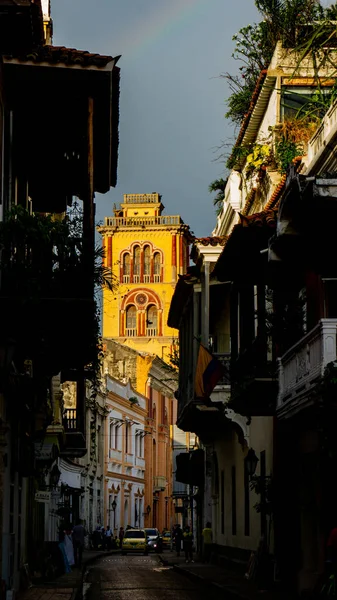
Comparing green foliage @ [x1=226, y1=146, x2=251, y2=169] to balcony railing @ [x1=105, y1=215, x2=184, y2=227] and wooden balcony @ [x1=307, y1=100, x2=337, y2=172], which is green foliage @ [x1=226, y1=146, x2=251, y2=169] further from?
balcony railing @ [x1=105, y1=215, x2=184, y2=227]

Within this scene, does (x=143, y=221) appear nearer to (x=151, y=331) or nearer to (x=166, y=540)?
(x=151, y=331)

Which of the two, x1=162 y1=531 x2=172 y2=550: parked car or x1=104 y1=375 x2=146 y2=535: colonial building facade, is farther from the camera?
x1=162 y1=531 x2=172 y2=550: parked car

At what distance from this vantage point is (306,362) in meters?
16.3

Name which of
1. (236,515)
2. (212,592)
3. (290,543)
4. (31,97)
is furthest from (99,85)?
(236,515)

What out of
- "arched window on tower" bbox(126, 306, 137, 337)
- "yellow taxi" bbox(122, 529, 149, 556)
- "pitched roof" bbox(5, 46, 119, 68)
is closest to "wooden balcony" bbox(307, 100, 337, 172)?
"pitched roof" bbox(5, 46, 119, 68)

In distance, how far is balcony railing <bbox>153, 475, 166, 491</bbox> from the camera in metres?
83.9

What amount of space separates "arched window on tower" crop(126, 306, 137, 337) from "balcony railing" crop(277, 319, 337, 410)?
267 feet

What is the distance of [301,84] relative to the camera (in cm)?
2830

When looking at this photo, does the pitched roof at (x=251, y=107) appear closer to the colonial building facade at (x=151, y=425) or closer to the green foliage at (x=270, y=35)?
the green foliage at (x=270, y=35)

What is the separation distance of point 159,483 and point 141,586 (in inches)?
2373

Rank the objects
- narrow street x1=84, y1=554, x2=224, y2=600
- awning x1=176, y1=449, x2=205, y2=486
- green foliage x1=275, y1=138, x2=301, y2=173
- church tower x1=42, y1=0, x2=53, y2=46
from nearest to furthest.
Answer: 1. narrow street x1=84, y1=554, x2=224, y2=600
2. church tower x1=42, y1=0, x2=53, y2=46
3. green foliage x1=275, y1=138, x2=301, y2=173
4. awning x1=176, y1=449, x2=205, y2=486

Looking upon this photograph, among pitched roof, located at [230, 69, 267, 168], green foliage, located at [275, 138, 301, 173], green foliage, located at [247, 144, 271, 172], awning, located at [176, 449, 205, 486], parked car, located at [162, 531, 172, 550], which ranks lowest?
parked car, located at [162, 531, 172, 550]

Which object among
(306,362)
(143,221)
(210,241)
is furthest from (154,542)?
(143,221)

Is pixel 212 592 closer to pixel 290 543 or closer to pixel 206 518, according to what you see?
pixel 290 543
